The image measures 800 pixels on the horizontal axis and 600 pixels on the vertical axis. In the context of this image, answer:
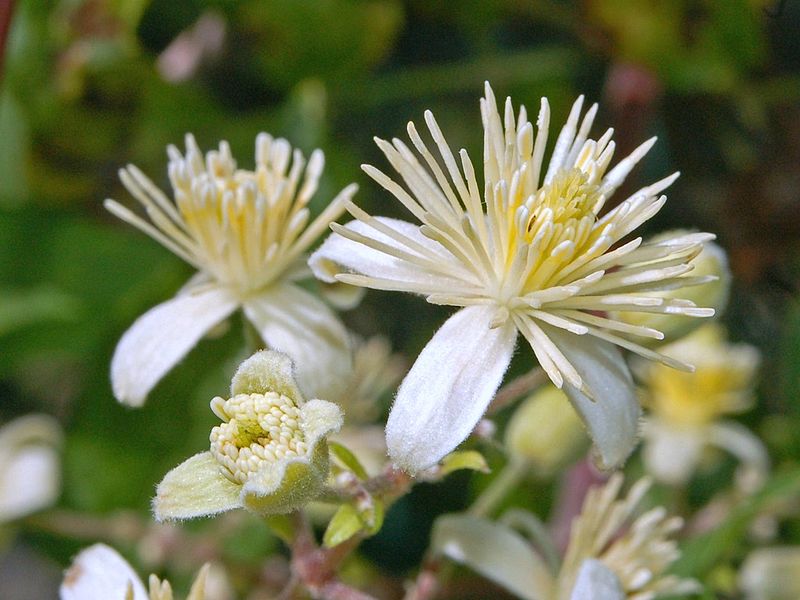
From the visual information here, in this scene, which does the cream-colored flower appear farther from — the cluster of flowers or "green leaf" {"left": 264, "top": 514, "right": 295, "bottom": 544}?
"green leaf" {"left": 264, "top": 514, "right": 295, "bottom": 544}

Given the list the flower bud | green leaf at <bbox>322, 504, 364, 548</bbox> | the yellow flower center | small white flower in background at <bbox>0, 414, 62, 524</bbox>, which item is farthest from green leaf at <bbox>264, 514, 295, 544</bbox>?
the yellow flower center

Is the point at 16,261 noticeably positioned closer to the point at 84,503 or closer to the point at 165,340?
the point at 84,503

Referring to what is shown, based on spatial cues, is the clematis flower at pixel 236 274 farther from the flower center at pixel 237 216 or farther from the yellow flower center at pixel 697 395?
the yellow flower center at pixel 697 395

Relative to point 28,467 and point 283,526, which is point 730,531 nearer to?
point 283,526

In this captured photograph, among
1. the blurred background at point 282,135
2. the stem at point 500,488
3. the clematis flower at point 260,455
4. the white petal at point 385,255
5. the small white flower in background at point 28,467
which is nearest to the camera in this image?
the clematis flower at point 260,455

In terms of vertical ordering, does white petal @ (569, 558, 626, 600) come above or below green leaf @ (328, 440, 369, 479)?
below

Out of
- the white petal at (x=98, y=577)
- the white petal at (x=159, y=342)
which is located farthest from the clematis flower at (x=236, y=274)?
the white petal at (x=98, y=577)
